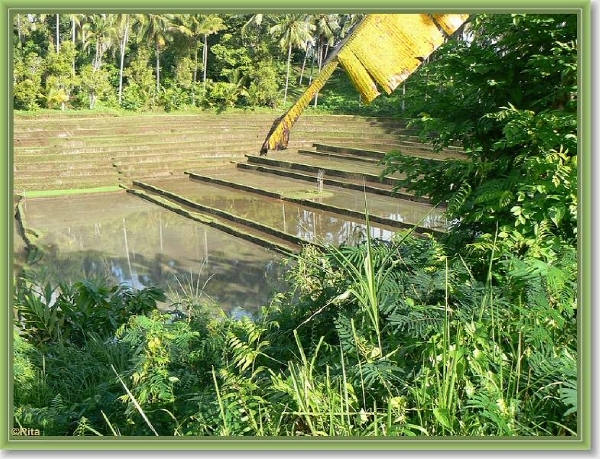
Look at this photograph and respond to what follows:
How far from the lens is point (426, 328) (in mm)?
1801

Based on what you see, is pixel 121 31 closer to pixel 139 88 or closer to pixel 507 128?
pixel 139 88

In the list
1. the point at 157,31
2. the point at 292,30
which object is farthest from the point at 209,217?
the point at 157,31

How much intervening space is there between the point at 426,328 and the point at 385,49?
0.81 m

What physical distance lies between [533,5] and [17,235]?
38.2 ft

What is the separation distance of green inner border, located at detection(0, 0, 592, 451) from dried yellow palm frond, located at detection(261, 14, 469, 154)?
24 centimetres

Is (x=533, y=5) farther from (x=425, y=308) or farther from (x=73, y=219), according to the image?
(x=73, y=219)

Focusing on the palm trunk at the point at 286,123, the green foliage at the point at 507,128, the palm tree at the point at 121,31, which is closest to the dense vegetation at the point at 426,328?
the green foliage at the point at 507,128

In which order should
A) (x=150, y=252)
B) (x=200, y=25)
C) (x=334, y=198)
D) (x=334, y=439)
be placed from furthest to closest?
1. (x=200, y=25)
2. (x=334, y=198)
3. (x=150, y=252)
4. (x=334, y=439)

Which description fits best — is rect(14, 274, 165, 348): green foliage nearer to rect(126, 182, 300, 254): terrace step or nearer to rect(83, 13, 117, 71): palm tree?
rect(126, 182, 300, 254): terrace step

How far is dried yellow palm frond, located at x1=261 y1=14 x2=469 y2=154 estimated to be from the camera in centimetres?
177

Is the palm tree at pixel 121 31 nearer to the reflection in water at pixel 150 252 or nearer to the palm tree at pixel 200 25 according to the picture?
the palm tree at pixel 200 25

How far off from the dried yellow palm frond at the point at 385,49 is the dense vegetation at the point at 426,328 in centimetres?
46

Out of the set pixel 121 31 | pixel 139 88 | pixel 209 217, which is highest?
pixel 121 31

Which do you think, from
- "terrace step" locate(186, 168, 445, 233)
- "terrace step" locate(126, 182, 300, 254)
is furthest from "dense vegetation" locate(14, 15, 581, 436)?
"terrace step" locate(186, 168, 445, 233)
